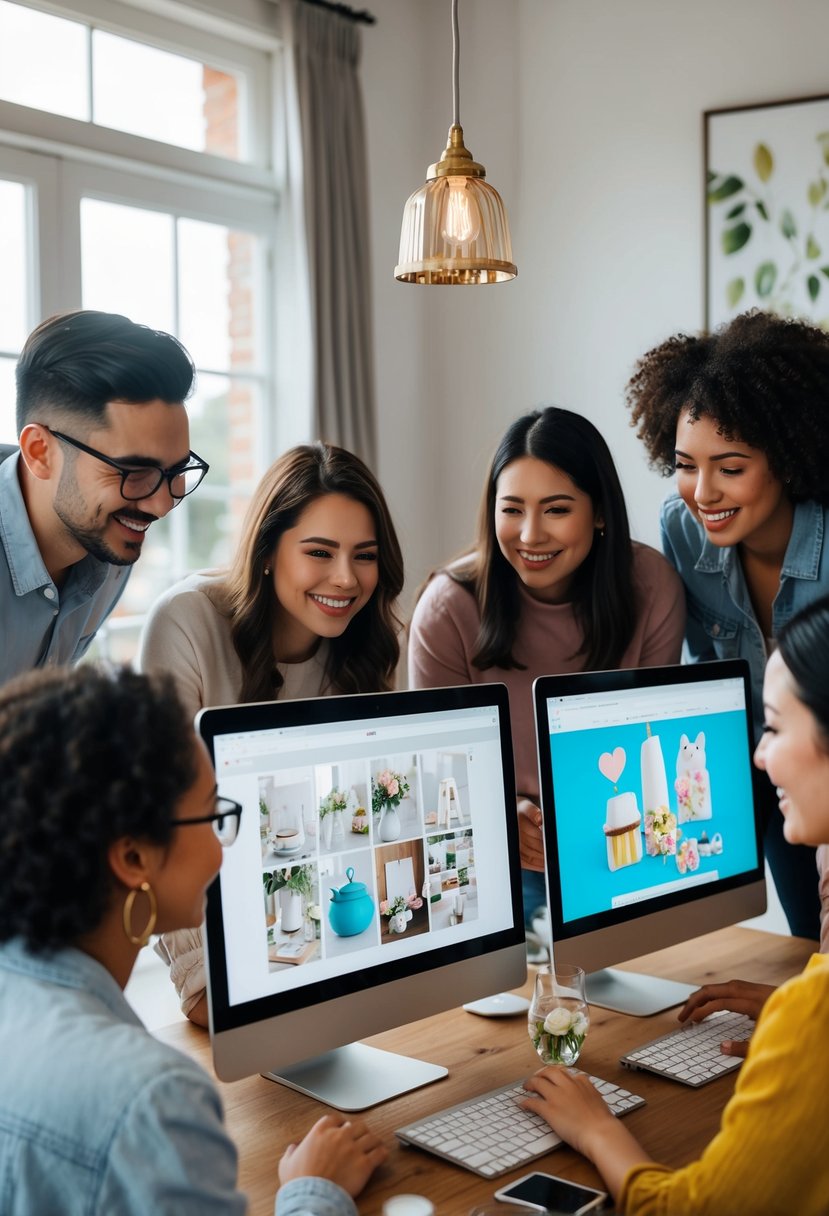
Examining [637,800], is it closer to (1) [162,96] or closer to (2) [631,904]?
(2) [631,904]

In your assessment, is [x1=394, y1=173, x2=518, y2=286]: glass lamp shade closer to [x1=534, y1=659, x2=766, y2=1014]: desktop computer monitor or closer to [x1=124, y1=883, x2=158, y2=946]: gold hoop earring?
[x1=534, y1=659, x2=766, y2=1014]: desktop computer monitor

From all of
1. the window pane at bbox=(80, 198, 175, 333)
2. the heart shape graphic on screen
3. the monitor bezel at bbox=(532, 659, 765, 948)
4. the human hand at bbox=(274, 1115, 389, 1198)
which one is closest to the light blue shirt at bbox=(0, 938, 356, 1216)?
the human hand at bbox=(274, 1115, 389, 1198)

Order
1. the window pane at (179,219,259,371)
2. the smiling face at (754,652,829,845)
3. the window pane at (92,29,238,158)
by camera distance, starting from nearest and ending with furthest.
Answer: the smiling face at (754,652,829,845)
the window pane at (92,29,238,158)
the window pane at (179,219,259,371)

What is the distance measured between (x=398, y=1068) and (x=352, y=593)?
819mm

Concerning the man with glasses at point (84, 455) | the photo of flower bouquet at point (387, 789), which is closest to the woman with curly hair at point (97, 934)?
the photo of flower bouquet at point (387, 789)

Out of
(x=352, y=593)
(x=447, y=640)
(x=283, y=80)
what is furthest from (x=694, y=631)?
(x=283, y=80)

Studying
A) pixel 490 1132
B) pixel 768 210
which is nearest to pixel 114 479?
pixel 490 1132

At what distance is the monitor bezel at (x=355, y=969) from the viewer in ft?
4.27

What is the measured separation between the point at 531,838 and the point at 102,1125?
1.09 metres

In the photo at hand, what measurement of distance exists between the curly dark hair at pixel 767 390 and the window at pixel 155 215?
1.80 meters

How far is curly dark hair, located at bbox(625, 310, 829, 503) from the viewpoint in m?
2.16

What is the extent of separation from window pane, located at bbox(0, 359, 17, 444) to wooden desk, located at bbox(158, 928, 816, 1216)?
197 cm

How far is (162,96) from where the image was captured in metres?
3.56

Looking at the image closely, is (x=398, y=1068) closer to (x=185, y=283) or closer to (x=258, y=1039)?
(x=258, y=1039)
